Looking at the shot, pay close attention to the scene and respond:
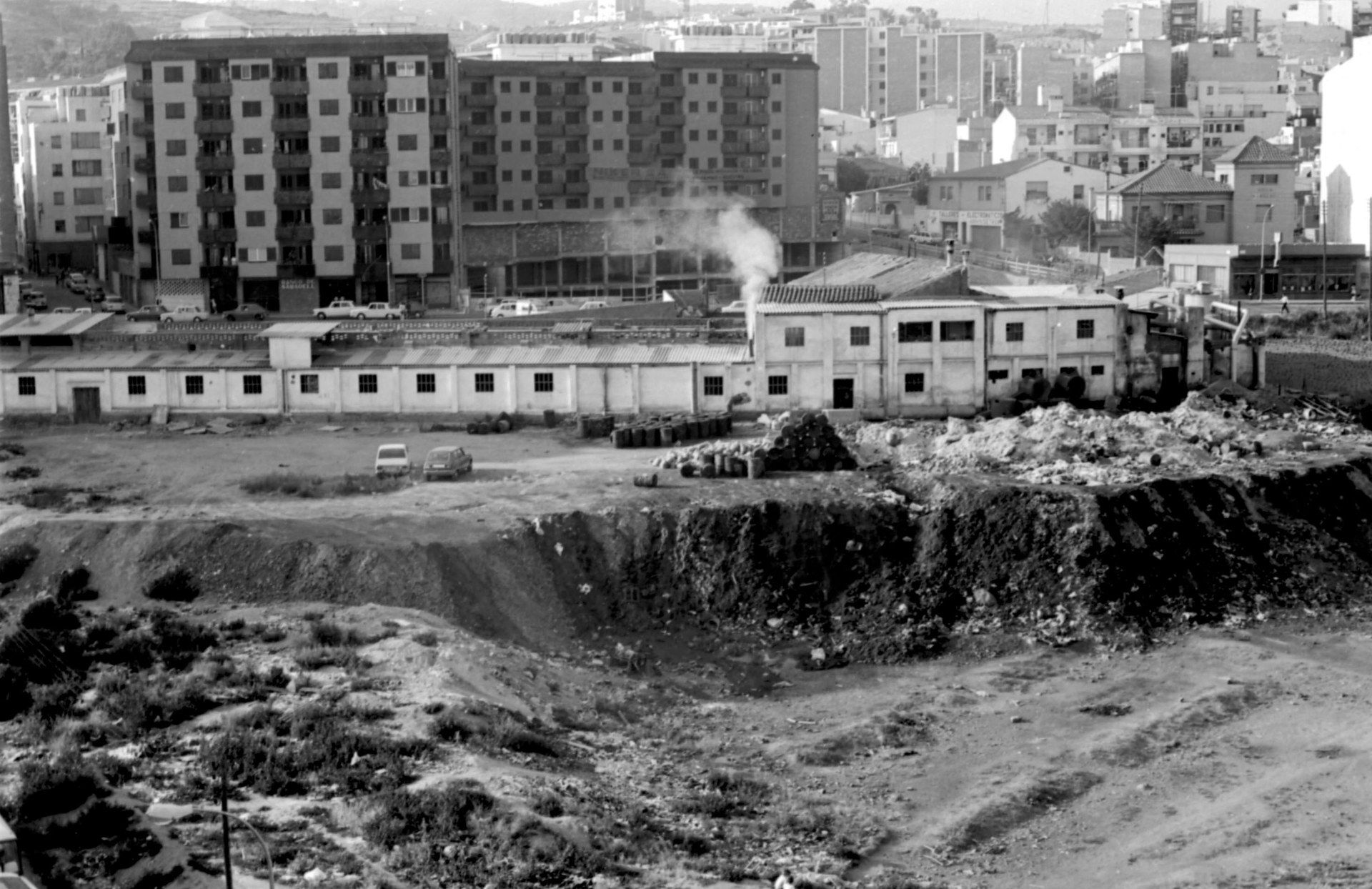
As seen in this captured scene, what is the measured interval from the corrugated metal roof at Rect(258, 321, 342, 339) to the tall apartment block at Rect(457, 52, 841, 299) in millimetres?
37601

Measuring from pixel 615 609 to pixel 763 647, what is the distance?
3.43m

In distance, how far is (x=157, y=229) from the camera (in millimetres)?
91250

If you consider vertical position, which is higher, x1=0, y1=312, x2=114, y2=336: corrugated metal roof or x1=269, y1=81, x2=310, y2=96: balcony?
x1=269, y1=81, x2=310, y2=96: balcony

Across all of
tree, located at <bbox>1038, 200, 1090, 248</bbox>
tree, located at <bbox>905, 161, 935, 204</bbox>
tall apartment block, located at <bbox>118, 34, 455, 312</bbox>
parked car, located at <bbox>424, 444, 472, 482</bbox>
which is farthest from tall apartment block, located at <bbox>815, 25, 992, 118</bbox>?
parked car, located at <bbox>424, 444, 472, 482</bbox>

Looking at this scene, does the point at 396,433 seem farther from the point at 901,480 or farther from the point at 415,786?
the point at 415,786

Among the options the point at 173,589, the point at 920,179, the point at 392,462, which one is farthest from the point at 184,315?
the point at 920,179

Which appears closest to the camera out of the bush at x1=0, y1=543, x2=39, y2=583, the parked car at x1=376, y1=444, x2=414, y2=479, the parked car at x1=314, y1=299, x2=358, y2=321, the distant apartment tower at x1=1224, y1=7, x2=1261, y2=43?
the bush at x1=0, y1=543, x2=39, y2=583

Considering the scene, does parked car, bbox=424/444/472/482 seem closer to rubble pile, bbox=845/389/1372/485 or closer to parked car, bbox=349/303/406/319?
rubble pile, bbox=845/389/1372/485

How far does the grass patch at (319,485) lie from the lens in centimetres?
5059

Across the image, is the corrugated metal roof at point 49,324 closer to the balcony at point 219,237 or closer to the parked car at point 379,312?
the parked car at point 379,312

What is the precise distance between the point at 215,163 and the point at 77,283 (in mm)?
17092

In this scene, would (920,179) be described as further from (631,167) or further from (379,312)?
(379,312)

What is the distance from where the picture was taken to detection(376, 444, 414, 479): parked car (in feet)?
172

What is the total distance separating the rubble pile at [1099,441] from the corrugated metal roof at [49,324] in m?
24.3
